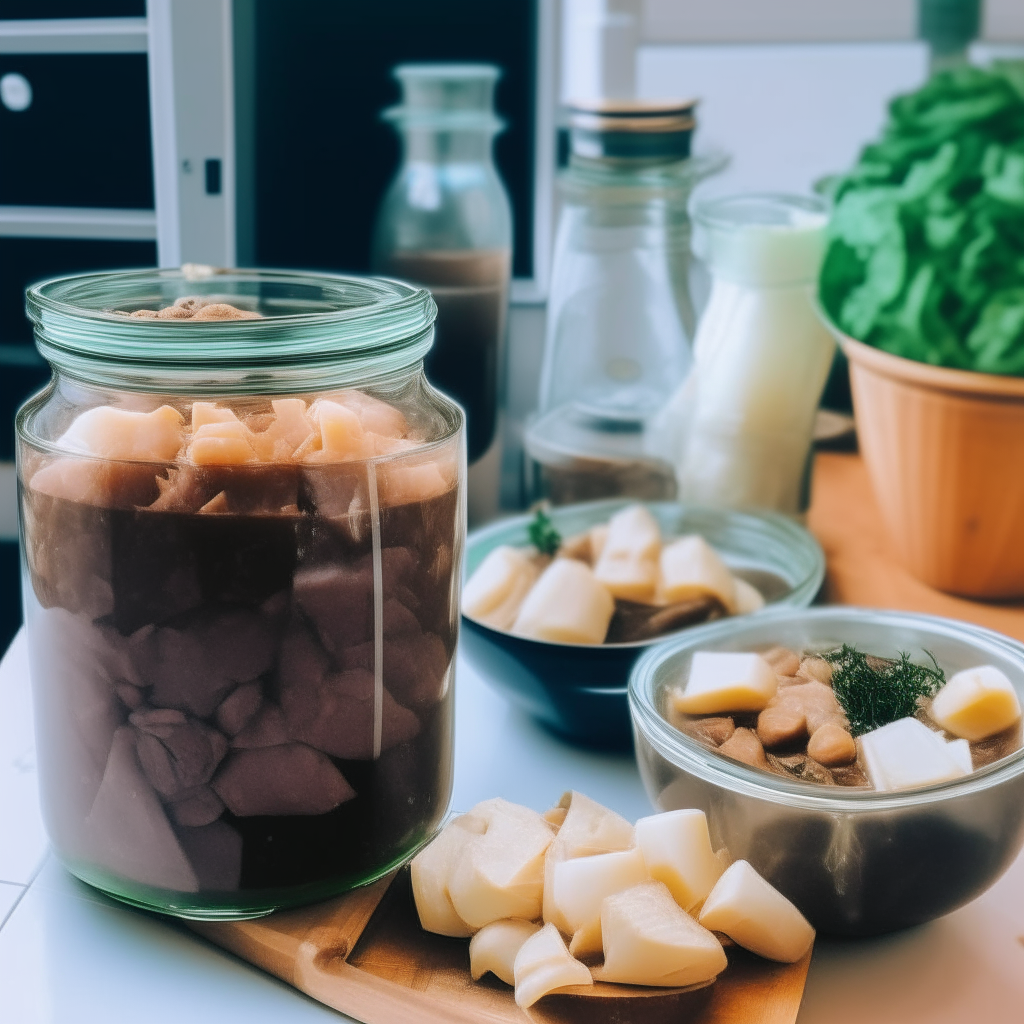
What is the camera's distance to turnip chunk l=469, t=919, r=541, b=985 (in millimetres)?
485

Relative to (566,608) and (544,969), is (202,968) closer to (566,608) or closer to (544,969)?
(544,969)

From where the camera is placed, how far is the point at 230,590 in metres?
0.47

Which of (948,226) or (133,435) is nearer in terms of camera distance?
(133,435)

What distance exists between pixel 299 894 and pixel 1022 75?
2.21 feet

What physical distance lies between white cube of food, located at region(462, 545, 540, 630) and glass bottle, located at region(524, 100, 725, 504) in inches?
8.6

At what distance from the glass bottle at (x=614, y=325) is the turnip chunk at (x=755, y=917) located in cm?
52

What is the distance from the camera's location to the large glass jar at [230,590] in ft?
1.55

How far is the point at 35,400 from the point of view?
55 cm

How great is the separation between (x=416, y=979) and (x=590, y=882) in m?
0.09

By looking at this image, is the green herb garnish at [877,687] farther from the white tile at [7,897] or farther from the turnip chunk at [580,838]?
the white tile at [7,897]


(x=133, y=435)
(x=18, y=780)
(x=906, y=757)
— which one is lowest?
(x=18, y=780)

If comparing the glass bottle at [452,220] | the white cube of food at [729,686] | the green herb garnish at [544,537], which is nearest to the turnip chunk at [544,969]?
the white cube of food at [729,686]

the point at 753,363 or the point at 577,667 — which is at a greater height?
the point at 753,363

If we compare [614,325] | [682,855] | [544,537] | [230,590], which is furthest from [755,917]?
[614,325]
